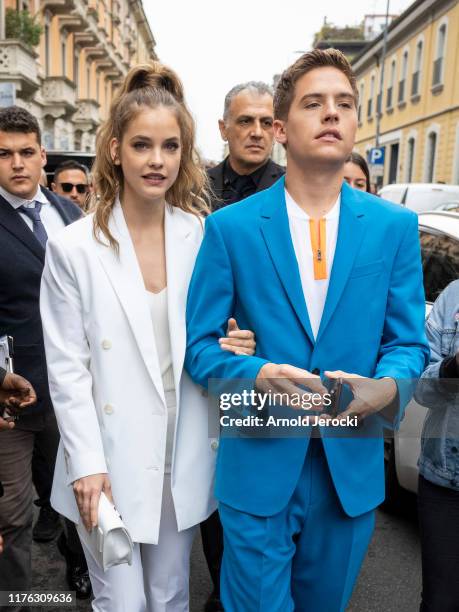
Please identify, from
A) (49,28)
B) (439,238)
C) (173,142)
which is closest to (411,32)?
(49,28)

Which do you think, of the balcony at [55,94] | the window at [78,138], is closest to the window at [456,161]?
the balcony at [55,94]

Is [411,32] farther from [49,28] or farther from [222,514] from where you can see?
[222,514]

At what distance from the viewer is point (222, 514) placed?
1840mm

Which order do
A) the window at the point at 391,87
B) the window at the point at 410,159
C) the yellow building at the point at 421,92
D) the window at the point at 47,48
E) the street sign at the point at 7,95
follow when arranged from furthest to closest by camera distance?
the window at the point at 391,87
the window at the point at 410,159
the window at the point at 47,48
the yellow building at the point at 421,92
the street sign at the point at 7,95

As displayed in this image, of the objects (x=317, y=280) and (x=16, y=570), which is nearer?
(x=317, y=280)

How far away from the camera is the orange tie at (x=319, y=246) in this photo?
5.76 feet

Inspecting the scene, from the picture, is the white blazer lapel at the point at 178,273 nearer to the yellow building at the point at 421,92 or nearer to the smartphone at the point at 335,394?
the smartphone at the point at 335,394

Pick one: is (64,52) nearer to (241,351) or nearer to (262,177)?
(262,177)

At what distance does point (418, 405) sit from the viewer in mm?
3070

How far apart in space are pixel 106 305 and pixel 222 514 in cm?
73

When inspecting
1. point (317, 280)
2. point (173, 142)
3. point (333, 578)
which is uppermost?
point (173, 142)

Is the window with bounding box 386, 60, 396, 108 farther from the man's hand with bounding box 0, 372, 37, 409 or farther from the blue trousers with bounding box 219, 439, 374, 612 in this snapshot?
the blue trousers with bounding box 219, 439, 374, 612

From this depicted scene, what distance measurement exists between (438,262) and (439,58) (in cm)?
2369

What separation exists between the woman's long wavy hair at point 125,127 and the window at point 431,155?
84.4ft
